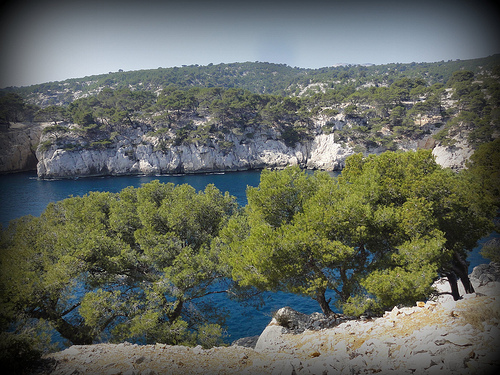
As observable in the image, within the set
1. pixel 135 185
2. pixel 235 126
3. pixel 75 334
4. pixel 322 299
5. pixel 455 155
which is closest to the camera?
pixel 75 334

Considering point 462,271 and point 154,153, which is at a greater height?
point 154,153

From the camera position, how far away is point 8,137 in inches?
2687

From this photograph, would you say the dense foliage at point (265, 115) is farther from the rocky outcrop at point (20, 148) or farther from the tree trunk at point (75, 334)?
the tree trunk at point (75, 334)

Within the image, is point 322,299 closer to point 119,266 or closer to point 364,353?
point 364,353

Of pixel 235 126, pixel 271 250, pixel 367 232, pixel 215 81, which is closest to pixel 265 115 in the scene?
pixel 235 126

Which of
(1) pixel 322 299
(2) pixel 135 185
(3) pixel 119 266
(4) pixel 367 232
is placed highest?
(4) pixel 367 232

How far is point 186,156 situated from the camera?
3108 inches

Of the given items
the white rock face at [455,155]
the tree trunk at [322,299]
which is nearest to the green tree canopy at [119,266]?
the tree trunk at [322,299]

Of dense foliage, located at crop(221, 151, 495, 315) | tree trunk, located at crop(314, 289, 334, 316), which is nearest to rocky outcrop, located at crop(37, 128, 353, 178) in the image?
dense foliage, located at crop(221, 151, 495, 315)

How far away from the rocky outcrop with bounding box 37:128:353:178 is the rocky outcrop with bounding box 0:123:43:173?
19.5ft

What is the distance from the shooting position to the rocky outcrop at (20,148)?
69.8 meters

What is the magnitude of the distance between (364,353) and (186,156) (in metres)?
75.3

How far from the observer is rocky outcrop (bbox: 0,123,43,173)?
229ft

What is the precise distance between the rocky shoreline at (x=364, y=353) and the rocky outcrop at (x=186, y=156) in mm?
69157
